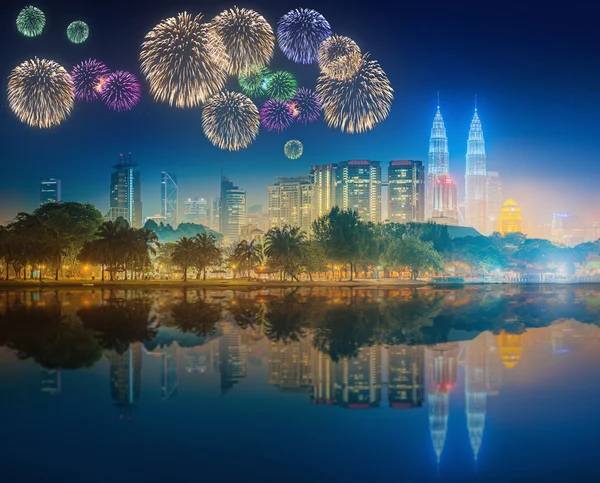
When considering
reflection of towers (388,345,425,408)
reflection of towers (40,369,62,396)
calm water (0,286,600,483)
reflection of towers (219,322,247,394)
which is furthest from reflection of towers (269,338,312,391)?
reflection of towers (40,369,62,396)

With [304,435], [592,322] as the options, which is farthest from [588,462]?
[592,322]

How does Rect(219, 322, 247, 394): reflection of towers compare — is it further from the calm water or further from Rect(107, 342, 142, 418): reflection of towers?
Rect(107, 342, 142, 418): reflection of towers

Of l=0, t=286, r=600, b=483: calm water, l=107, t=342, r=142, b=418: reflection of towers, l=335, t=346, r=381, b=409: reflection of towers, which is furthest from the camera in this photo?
l=107, t=342, r=142, b=418: reflection of towers

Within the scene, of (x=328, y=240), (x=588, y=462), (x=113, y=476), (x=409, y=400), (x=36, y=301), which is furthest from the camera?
(x=328, y=240)

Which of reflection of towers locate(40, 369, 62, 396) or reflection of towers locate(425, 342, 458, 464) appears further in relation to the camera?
reflection of towers locate(40, 369, 62, 396)

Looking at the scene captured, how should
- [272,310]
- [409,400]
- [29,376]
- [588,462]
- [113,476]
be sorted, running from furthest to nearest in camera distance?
[272,310], [29,376], [409,400], [588,462], [113,476]

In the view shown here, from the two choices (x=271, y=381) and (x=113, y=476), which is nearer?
(x=113, y=476)

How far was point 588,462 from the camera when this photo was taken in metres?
18.5

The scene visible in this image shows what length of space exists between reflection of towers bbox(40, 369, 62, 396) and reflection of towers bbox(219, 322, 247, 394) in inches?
291

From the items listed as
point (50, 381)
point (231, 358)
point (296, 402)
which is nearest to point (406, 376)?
point (296, 402)

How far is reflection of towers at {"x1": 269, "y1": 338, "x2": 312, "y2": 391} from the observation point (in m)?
27.2

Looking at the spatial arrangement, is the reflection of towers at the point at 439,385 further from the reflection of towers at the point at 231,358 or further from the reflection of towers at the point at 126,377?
the reflection of towers at the point at 126,377

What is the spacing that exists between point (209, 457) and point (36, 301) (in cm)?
5557

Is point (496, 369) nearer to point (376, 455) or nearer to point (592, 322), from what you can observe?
point (376, 455)
